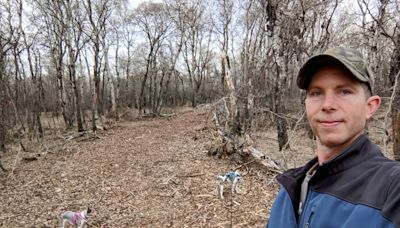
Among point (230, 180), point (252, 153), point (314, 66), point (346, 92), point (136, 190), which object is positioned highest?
point (314, 66)

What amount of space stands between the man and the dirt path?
3.68 metres

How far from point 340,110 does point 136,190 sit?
5994 mm

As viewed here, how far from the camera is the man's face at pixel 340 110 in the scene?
3.97ft

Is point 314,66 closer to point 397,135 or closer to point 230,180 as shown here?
point 230,180

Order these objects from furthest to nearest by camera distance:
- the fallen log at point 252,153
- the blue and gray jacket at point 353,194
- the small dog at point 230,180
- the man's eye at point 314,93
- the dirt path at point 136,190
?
the fallen log at point 252,153
the small dog at point 230,180
the dirt path at point 136,190
the man's eye at point 314,93
the blue and gray jacket at point 353,194

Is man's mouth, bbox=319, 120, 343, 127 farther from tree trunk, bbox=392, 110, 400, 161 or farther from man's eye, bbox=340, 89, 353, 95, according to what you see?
tree trunk, bbox=392, 110, 400, 161

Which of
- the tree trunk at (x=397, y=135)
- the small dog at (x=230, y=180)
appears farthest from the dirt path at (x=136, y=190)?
the tree trunk at (x=397, y=135)

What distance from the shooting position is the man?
1033 millimetres

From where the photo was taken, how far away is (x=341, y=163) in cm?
119

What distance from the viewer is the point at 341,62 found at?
120 cm

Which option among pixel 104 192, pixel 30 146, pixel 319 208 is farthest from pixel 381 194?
pixel 30 146

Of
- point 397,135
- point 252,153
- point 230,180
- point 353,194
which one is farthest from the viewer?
point 252,153

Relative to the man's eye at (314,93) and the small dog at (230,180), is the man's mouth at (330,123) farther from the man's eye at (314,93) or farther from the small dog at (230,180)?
the small dog at (230,180)

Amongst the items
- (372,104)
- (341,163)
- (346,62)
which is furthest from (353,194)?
(346,62)
